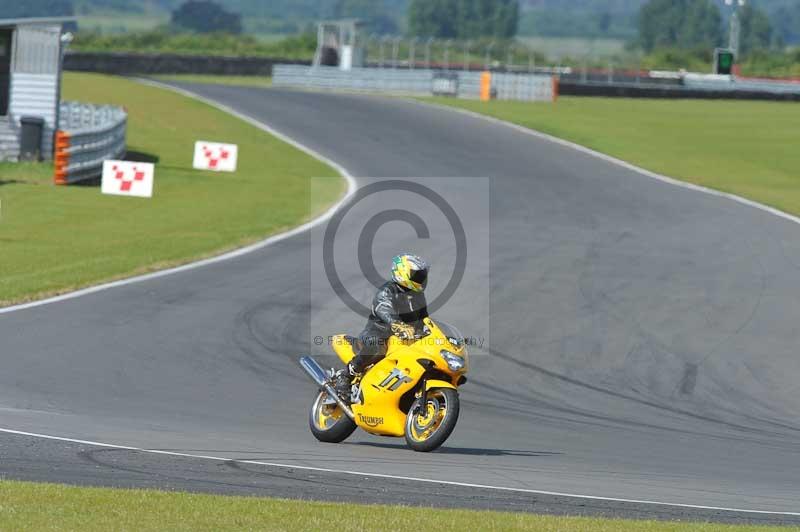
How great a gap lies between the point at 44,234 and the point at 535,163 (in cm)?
1735

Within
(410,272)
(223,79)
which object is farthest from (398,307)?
(223,79)

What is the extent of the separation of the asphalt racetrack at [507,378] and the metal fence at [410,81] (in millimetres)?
34873

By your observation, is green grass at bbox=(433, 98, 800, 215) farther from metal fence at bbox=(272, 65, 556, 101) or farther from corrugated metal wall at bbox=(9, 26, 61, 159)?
corrugated metal wall at bbox=(9, 26, 61, 159)

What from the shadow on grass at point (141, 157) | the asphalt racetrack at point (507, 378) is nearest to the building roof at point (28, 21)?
the shadow on grass at point (141, 157)

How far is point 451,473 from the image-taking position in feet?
34.9

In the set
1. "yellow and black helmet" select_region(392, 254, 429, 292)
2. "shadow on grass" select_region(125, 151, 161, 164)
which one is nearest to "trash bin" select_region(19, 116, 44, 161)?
"shadow on grass" select_region(125, 151, 161, 164)

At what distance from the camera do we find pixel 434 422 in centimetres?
1152

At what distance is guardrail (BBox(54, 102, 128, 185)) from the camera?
33.7 metres

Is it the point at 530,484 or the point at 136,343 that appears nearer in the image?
the point at 530,484

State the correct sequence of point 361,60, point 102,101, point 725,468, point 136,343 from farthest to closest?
1. point 361,60
2. point 102,101
3. point 136,343
4. point 725,468

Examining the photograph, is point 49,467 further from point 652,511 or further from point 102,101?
point 102,101

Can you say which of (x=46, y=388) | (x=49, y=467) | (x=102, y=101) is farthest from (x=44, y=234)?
(x=102, y=101)

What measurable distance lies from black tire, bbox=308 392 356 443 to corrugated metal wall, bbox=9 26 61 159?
1101 inches

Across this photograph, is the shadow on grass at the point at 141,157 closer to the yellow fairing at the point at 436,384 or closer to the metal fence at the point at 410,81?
the metal fence at the point at 410,81
